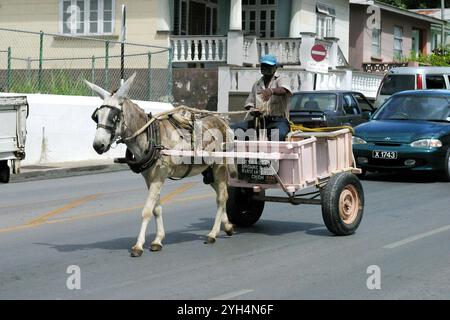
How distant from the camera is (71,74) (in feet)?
90.2

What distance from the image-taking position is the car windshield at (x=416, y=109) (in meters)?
18.8

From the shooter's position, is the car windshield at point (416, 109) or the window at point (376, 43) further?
the window at point (376, 43)

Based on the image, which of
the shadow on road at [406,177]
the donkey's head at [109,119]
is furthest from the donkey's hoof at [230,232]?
the shadow on road at [406,177]

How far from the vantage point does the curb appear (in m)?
19.4

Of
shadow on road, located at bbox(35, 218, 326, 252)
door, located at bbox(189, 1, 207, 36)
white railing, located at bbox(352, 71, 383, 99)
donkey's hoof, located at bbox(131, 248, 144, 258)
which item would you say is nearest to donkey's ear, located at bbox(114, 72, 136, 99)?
donkey's hoof, located at bbox(131, 248, 144, 258)

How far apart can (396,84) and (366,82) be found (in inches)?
367

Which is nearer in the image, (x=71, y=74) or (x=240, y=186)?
(x=240, y=186)

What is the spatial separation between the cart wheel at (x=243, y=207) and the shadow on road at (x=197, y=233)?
0.38ft

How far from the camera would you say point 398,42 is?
166 ft

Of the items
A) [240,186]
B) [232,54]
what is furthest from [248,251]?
[232,54]

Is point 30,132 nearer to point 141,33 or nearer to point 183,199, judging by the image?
point 183,199

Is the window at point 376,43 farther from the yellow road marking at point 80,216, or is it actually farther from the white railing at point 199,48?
the yellow road marking at point 80,216

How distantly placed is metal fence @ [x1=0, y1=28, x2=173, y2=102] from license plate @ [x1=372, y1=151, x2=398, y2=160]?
782 centimetres

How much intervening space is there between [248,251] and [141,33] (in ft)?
78.0
